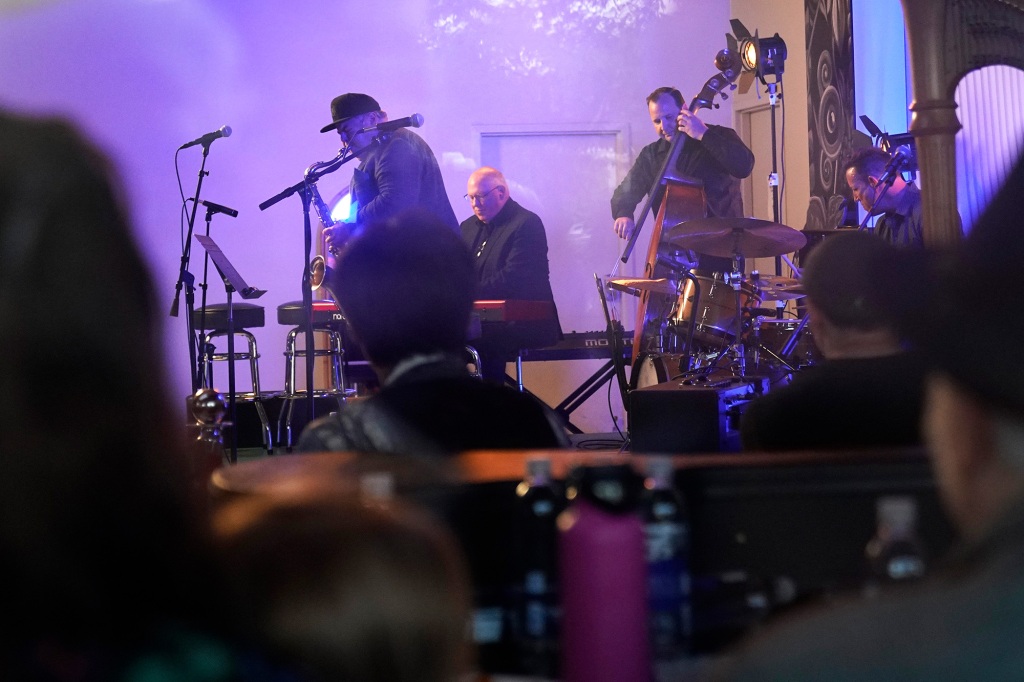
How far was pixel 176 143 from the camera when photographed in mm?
8344

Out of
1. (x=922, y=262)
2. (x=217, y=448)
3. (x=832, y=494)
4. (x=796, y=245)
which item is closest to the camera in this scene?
(x=922, y=262)

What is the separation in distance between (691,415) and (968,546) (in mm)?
3818

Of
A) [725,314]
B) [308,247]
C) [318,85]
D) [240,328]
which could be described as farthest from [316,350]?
[318,85]

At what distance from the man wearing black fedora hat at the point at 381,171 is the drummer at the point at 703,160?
145cm

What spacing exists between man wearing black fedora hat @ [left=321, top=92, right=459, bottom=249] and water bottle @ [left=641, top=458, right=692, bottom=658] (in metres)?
4.20

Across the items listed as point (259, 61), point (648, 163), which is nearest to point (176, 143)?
point (259, 61)

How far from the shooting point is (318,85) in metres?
8.47

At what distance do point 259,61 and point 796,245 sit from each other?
4.91m

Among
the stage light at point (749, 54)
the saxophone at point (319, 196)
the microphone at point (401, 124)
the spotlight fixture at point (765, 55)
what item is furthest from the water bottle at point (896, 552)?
the stage light at point (749, 54)

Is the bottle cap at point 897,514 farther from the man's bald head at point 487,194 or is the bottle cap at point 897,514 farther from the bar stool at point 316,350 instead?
the man's bald head at point 487,194

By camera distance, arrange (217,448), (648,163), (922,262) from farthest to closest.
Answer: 1. (648,163)
2. (217,448)
3. (922,262)

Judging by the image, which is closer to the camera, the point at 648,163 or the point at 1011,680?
the point at 1011,680

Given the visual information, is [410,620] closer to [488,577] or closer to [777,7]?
[488,577]

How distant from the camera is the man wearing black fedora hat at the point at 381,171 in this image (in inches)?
217
